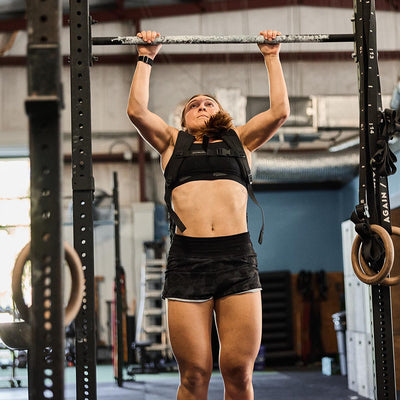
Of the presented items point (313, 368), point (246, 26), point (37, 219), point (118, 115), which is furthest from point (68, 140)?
point (37, 219)

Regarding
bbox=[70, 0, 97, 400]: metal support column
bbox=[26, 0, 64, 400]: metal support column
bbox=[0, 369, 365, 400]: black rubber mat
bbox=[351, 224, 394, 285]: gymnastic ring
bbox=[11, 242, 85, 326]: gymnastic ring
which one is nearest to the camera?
bbox=[26, 0, 64, 400]: metal support column

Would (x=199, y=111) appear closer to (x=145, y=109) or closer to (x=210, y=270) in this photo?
(x=145, y=109)

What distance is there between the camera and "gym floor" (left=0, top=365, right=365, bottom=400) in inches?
244

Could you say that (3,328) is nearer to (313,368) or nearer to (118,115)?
(313,368)

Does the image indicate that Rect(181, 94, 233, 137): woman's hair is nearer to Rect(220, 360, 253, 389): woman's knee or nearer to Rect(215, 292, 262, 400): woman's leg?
Rect(215, 292, 262, 400): woman's leg

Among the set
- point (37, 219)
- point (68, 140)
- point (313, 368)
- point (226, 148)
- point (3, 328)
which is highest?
point (68, 140)

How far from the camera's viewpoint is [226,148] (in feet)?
8.47

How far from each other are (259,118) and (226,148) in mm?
196

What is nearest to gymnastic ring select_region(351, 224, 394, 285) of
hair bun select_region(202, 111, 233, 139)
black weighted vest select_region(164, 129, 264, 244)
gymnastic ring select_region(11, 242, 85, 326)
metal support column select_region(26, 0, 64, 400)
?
black weighted vest select_region(164, 129, 264, 244)

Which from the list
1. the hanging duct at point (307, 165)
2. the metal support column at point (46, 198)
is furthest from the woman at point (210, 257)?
the hanging duct at point (307, 165)

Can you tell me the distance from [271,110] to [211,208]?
0.49m

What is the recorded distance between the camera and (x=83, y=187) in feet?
7.95

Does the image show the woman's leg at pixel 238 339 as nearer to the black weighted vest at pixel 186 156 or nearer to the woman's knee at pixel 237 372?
the woman's knee at pixel 237 372

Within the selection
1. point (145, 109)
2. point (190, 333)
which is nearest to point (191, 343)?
point (190, 333)
